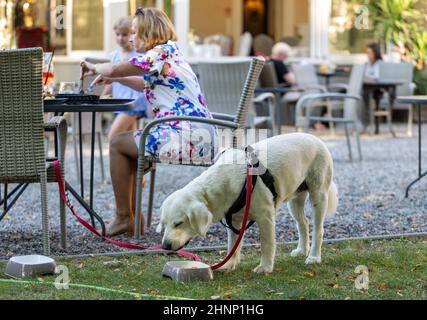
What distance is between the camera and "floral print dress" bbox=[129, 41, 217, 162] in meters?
5.00

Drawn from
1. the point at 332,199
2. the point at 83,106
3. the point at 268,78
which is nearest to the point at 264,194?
the point at 332,199

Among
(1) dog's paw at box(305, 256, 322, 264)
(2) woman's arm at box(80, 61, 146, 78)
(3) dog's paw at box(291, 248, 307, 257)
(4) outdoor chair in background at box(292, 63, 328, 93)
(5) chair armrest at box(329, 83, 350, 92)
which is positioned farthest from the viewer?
(5) chair armrest at box(329, 83, 350, 92)

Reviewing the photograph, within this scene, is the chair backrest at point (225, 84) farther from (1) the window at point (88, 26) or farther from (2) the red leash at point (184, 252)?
(1) the window at point (88, 26)

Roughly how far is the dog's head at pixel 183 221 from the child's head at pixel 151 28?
1369 millimetres

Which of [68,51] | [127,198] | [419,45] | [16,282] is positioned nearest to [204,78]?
[127,198]

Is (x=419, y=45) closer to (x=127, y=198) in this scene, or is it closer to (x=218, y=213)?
(x=127, y=198)

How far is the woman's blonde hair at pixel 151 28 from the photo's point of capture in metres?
5.10

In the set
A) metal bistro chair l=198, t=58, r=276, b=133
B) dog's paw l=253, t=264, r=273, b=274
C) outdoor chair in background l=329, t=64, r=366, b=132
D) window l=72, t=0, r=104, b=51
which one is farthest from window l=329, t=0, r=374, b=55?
dog's paw l=253, t=264, r=273, b=274

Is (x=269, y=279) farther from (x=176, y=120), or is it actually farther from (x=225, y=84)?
(x=225, y=84)

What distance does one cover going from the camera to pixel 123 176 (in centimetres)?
541

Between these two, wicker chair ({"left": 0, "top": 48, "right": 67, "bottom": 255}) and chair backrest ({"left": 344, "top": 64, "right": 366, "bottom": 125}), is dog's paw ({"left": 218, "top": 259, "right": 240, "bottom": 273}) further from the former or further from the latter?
chair backrest ({"left": 344, "top": 64, "right": 366, "bottom": 125})

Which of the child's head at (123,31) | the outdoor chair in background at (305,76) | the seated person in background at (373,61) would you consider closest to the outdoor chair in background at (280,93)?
the outdoor chair in background at (305,76)

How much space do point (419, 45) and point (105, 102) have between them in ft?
38.5

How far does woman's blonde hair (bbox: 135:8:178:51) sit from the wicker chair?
2.56 ft
